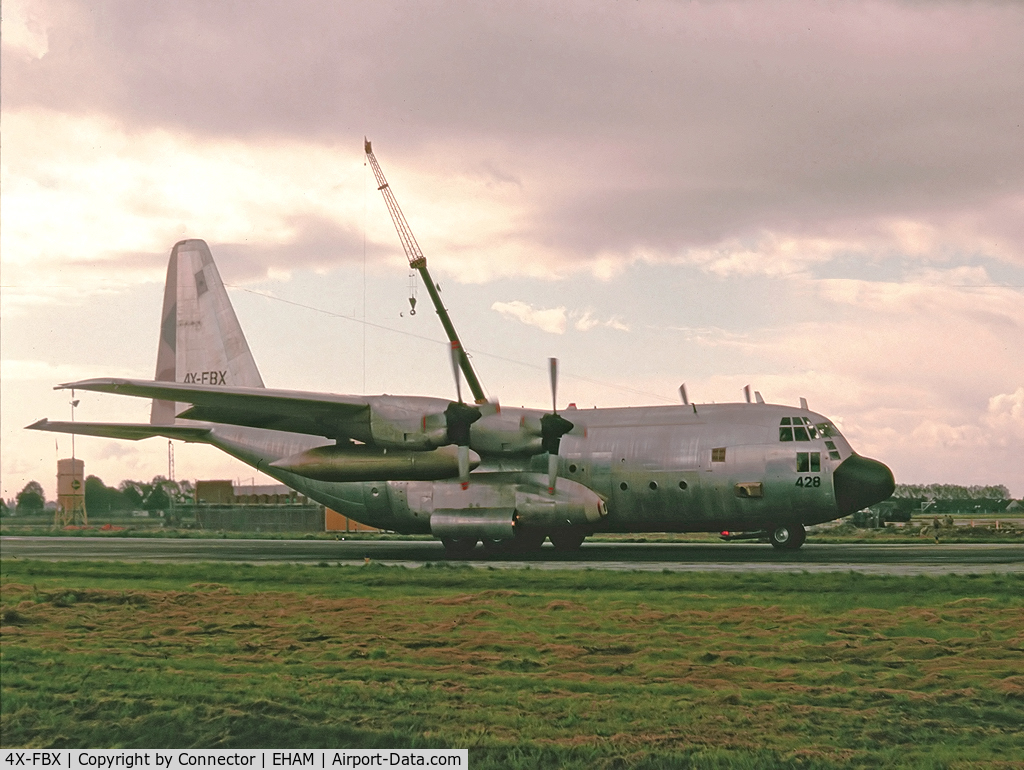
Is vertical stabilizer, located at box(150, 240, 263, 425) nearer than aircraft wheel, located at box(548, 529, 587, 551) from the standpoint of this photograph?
No

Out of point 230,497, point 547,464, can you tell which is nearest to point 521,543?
point 547,464

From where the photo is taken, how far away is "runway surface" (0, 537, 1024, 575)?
26750 millimetres

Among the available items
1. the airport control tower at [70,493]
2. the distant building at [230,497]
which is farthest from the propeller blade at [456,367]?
the distant building at [230,497]

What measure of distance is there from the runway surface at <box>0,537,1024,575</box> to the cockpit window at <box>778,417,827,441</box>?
358 cm

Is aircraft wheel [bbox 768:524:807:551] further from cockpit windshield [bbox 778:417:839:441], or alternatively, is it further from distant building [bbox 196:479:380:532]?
distant building [bbox 196:479:380:532]

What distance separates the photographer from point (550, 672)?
13.3m

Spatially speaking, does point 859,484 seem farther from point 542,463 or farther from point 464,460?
point 464,460

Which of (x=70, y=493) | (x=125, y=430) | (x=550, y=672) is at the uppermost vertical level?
(x=125, y=430)

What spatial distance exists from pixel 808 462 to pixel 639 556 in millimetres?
5963

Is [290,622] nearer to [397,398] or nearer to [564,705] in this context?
[564,705]

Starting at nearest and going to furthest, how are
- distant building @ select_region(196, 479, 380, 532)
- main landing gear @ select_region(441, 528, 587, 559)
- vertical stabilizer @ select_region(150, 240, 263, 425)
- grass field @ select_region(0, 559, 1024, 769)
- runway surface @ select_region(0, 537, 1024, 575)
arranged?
grass field @ select_region(0, 559, 1024, 769)
runway surface @ select_region(0, 537, 1024, 575)
main landing gear @ select_region(441, 528, 587, 559)
vertical stabilizer @ select_region(150, 240, 263, 425)
distant building @ select_region(196, 479, 380, 532)

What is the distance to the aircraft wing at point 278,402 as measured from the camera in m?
28.4

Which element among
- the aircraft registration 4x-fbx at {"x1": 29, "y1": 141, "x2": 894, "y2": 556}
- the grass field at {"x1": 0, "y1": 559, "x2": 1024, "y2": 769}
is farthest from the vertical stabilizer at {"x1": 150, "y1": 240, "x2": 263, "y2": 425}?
the grass field at {"x1": 0, "y1": 559, "x2": 1024, "y2": 769}

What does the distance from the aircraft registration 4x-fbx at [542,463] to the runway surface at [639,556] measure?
1.07 metres
